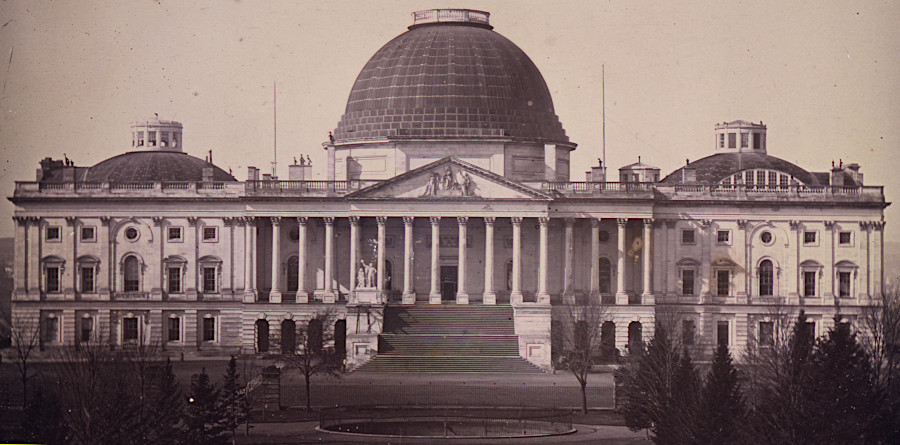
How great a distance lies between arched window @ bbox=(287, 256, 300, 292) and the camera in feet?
444

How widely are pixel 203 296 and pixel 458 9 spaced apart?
27.2 meters

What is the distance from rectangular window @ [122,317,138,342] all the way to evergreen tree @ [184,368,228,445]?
1864 inches

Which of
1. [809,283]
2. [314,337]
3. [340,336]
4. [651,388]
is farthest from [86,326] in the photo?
[651,388]

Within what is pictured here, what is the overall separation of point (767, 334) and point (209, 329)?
1676 inches

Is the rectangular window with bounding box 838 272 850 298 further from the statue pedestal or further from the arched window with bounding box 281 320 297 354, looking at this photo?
the arched window with bounding box 281 320 297 354

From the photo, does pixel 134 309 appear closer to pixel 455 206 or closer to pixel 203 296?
pixel 203 296

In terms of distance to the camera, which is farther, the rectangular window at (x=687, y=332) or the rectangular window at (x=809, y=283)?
the rectangular window at (x=809, y=283)

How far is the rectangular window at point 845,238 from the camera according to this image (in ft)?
446

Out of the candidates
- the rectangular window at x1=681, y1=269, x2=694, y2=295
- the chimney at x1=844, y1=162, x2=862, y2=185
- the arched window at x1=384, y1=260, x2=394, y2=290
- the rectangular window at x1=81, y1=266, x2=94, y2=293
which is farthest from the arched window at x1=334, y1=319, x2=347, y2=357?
the chimney at x1=844, y1=162, x2=862, y2=185

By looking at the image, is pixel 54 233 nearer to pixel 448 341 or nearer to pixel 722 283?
pixel 448 341

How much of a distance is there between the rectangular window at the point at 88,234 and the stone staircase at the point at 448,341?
865 inches

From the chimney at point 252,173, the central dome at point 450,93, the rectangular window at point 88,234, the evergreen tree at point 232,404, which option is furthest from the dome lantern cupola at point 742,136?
the evergreen tree at point 232,404

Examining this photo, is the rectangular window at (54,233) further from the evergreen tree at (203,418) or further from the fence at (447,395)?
the evergreen tree at (203,418)

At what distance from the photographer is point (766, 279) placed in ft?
447
